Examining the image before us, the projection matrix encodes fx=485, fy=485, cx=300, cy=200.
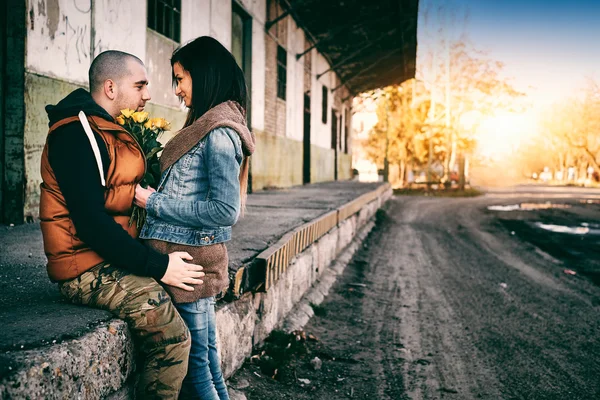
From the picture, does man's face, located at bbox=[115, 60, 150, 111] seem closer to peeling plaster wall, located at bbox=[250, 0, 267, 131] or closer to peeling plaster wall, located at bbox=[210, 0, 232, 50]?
peeling plaster wall, located at bbox=[210, 0, 232, 50]

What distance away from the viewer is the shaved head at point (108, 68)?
1.85 meters

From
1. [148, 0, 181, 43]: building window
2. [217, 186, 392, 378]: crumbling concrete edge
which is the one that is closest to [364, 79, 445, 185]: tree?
[217, 186, 392, 378]: crumbling concrete edge

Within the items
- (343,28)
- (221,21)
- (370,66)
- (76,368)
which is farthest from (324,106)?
(76,368)

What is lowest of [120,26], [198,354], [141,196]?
[198,354]

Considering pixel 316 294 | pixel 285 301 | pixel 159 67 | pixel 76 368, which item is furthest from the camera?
pixel 159 67

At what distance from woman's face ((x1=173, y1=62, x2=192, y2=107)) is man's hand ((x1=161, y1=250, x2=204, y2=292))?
618 millimetres

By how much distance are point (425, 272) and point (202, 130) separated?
5935 millimetres

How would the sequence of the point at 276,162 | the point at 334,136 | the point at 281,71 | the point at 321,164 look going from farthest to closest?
1. the point at 334,136
2. the point at 321,164
3. the point at 281,71
4. the point at 276,162

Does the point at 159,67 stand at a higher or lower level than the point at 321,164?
higher

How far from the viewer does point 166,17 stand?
7227 mm

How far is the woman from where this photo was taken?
183 cm

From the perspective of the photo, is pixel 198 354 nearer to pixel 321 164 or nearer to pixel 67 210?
pixel 67 210

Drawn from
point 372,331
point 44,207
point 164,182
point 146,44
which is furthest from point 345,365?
point 146,44

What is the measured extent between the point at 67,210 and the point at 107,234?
0.59ft
